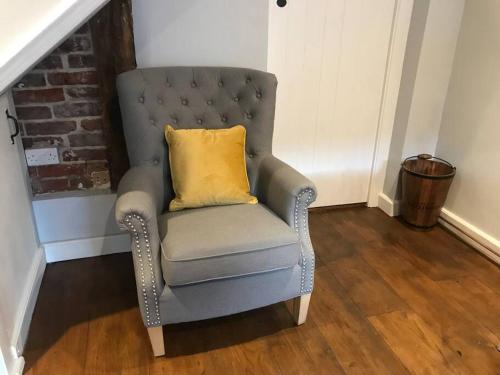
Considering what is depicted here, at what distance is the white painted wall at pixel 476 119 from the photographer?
7.36ft

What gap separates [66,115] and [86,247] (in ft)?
2.31

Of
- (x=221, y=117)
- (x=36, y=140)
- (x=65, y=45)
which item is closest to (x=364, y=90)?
(x=221, y=117)

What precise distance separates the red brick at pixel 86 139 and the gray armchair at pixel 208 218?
30 cm

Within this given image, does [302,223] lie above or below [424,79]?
below

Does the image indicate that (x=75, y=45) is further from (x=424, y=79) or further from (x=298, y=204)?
(x=424, y=79)

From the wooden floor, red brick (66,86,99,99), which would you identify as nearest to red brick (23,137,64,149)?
red brick (66,86,99,99)

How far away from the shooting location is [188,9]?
79.6 inches

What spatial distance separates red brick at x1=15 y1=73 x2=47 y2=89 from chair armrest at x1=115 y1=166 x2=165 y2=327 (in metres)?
0.79

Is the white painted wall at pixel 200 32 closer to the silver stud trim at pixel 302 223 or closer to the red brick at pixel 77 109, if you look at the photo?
the red brick at pixel 77 109

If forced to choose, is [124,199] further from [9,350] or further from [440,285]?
[440,285]

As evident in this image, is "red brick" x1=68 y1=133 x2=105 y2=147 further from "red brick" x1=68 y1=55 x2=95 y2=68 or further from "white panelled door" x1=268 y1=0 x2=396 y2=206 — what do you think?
"white panelled door" x1=268 y1=0 x2=396 y2=206

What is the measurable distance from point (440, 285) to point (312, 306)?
683 millimetres

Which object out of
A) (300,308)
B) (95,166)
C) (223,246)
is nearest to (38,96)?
(95,166)

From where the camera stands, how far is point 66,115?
2.05 meters
